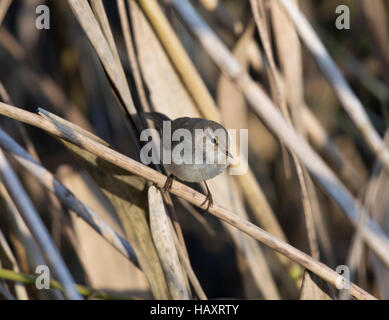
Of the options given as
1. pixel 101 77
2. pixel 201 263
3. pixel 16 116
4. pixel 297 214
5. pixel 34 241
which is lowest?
pixel 201 263

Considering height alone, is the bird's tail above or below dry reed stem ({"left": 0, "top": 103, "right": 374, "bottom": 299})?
above

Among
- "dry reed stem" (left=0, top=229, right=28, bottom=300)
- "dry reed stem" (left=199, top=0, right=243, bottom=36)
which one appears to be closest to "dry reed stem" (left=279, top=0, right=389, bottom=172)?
"dry reed stem" (left=199, top=0, right=243, bottom=36)

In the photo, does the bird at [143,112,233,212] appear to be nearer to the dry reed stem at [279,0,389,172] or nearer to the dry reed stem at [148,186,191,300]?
Answer: the dry reed stem at [148,186,191,300]

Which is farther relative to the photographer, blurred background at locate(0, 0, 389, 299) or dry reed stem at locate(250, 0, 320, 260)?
blurred background at locate(0, 0, 389, 299)

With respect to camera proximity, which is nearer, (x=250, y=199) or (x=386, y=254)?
(x=386, y=254)

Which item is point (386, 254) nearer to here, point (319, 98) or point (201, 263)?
point (319, 98)

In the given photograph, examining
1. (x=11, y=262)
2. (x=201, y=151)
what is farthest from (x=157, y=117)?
(x=11, y=262)

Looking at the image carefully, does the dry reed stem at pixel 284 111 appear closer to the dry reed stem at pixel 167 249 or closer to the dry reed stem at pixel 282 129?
the dry reed stem at pixel 282 129

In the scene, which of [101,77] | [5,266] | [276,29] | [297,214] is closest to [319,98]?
[297,214]
